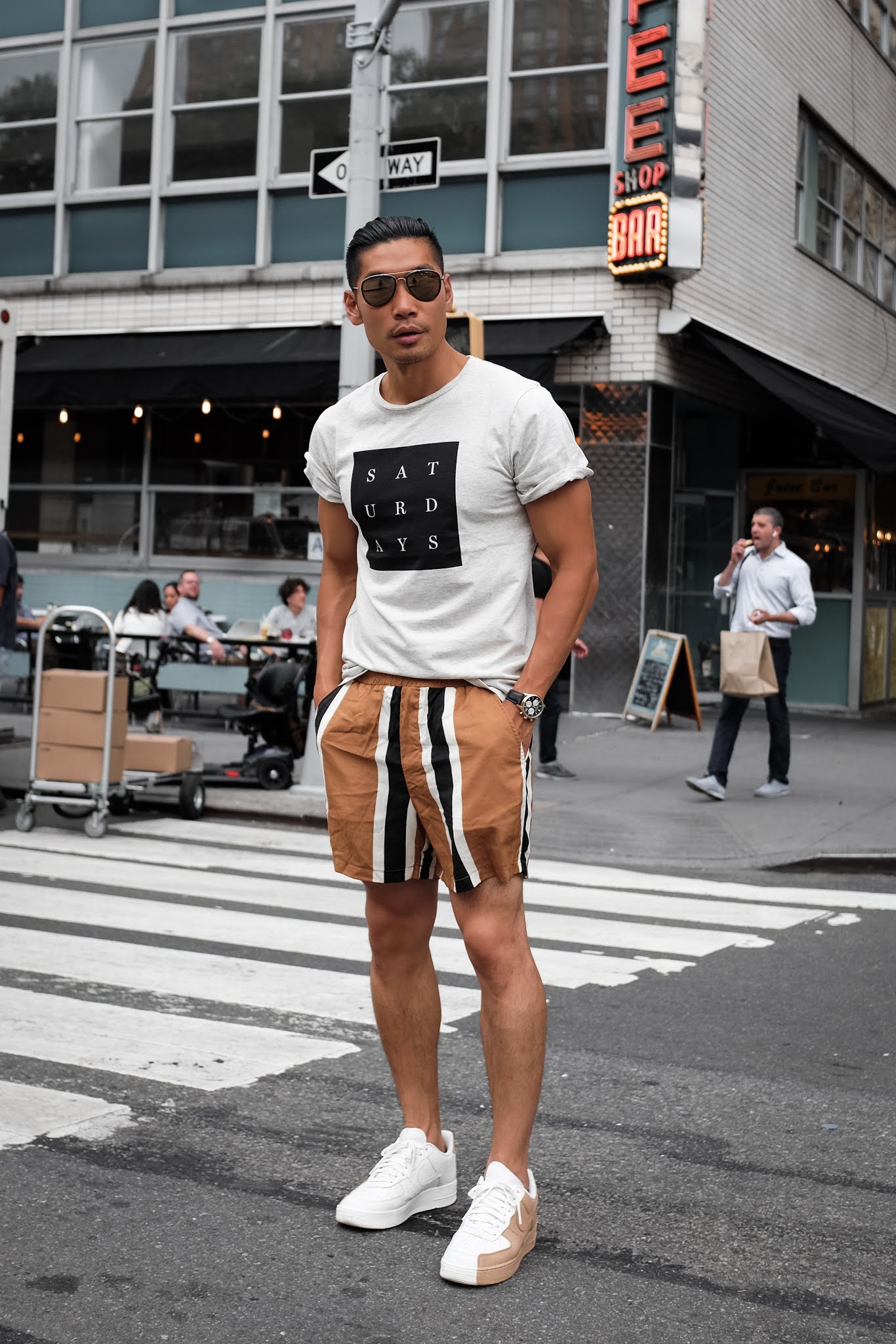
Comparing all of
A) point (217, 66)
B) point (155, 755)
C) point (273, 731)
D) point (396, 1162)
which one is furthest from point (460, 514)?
point (217, 66)

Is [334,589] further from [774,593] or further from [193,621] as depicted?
[193,621]

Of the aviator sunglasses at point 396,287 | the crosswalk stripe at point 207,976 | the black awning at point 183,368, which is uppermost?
the black awning at point 183,368

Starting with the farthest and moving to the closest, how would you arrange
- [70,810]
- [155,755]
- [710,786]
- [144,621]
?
[144,621], [710,786], [155,755], [70,810]

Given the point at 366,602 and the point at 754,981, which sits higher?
the point at 366,602

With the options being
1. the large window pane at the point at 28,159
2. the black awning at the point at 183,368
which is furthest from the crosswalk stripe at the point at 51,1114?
the large window pane at the point at 28,159

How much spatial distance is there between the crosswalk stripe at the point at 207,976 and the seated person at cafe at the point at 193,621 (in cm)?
870

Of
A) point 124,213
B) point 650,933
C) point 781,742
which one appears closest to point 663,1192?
point 650,933

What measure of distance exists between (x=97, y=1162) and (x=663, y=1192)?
1.39m

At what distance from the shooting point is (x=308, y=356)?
17.1 m

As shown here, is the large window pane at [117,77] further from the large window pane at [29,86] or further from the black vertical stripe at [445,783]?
the black vertical stripe at [445,783]

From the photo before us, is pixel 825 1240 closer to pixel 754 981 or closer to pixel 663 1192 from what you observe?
pixel 663 1192

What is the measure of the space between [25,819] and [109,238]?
453 inches

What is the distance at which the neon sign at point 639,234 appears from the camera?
1584cm

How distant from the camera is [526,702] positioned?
11.6 feet
